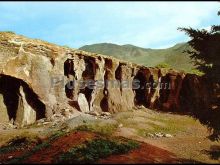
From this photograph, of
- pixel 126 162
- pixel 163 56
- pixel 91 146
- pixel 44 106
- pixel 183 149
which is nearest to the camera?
pixel 126 162

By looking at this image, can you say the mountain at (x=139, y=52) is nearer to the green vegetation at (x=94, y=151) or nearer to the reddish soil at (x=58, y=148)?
the reddish soil at (x=58, y=148)

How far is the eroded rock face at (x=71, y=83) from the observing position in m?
34.2

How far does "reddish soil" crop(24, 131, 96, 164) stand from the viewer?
17853 millimetres

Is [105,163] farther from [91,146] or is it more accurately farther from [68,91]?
[68,91]

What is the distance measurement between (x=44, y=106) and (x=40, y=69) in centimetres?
334

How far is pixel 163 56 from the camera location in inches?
4764

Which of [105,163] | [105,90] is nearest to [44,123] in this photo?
[105,90]

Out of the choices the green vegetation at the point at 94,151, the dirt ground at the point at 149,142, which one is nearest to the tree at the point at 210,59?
the dirt ground at the point at 149,142

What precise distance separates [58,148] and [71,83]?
819 inches

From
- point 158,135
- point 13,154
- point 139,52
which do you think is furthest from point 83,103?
point 139,52

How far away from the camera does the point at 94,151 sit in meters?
17.8

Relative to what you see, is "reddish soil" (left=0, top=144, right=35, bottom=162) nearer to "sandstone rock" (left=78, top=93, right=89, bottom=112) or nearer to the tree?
the tree

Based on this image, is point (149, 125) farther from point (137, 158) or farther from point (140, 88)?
point (137, 158)

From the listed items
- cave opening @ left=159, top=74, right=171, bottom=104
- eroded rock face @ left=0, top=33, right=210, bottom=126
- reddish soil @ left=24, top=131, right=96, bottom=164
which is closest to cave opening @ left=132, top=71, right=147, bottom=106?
eroded rock face @ left=0, top=33, right=210, bottom=126
